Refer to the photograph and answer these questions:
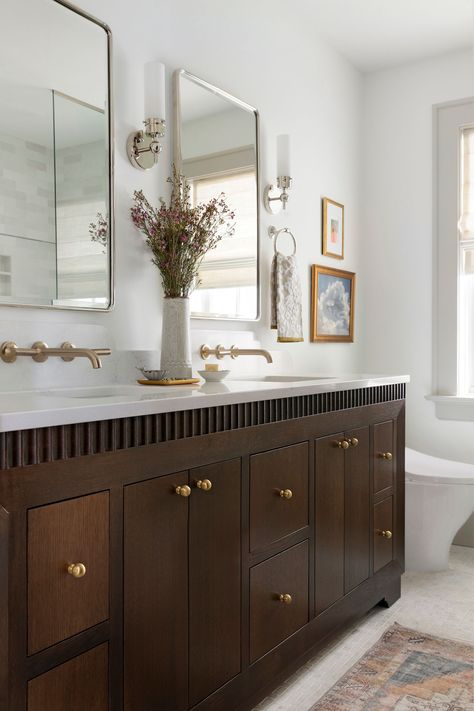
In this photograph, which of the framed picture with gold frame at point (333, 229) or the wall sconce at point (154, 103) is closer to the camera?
the wall sconce at point (154, 103)

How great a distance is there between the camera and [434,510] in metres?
2.77

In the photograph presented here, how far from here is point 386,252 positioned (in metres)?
3.55

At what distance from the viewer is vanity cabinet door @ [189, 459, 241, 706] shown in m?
1.40

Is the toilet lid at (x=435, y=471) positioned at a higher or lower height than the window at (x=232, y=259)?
lower

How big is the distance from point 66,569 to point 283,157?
6.50 ft

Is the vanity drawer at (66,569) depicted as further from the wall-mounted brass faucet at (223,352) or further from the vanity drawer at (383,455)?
the vanity drawer at (383,455)

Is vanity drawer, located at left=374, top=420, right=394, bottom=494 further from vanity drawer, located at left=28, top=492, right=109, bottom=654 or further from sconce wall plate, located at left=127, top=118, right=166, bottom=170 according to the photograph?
vanity drawer, located at left=28, top=492, right=109, bottom=654

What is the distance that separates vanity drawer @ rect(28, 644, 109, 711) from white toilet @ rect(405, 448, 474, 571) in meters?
1.90

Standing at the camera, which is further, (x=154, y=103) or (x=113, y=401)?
(x=154, y=103)

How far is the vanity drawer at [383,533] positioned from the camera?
230cm

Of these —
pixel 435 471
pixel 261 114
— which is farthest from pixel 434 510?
pixel 261 114

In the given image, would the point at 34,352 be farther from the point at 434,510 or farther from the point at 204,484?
the point at 434,510

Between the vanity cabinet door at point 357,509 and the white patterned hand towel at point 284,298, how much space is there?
63 centimetres

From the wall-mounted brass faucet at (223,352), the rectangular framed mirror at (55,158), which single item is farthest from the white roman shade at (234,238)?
the rectangular framed mirror at (55,158)
